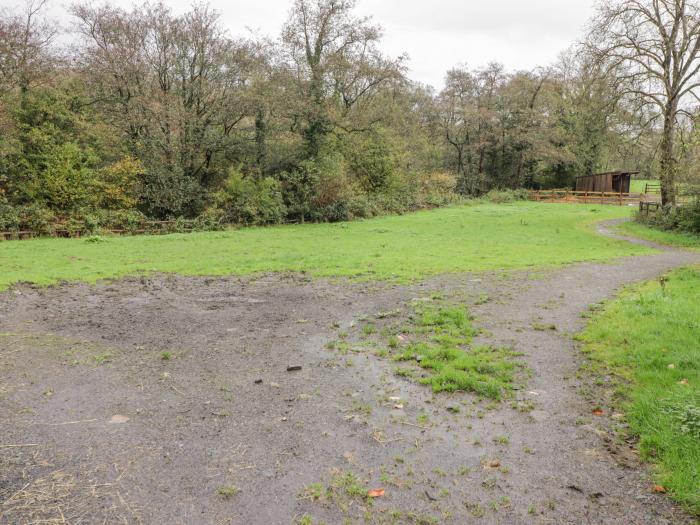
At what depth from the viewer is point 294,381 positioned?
18.5 feet

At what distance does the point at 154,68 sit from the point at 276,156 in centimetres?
888

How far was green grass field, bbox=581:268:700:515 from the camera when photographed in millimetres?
3760

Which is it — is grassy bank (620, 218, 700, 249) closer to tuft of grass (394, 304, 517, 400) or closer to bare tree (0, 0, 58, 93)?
tuft of grass (394, 304, 517, 400)

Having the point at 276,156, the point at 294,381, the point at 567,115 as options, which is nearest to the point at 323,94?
the point at 276,156

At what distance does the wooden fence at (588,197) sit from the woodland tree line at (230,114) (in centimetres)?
1478

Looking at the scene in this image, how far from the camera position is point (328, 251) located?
1648cm

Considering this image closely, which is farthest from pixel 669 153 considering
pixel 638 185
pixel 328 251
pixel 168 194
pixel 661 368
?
pixel 638 185

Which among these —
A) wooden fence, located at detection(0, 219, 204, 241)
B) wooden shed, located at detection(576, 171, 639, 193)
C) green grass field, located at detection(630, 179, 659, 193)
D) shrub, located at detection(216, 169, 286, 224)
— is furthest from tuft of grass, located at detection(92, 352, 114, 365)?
green grass field, located at detection(630, 179, 659, 193)

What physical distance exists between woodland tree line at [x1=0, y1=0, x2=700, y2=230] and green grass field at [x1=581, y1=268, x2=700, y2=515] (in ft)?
47.6

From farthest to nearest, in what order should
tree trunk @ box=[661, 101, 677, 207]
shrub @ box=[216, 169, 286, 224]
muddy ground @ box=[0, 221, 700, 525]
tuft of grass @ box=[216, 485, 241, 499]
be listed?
shrub @ box=[216, 169, 286, 224]
tree trunk @ box=[661, 101, 677, 207]
tuft of grass @ box=[216, 485, 241, 499]
muddy ground @ box=[0, 221, 700, 525]

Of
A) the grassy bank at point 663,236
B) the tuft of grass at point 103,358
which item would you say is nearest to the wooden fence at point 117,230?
the tuft of grass at point 103,358

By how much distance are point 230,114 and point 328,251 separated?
1588 cm

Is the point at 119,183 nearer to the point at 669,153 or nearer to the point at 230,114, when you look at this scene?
the point at 230,114

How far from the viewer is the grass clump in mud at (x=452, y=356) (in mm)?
5383
